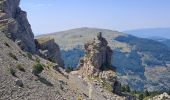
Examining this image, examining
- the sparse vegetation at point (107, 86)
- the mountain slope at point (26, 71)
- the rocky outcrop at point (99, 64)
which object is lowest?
the sparse vegetation at point (107, 86)

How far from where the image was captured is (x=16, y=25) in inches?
3976

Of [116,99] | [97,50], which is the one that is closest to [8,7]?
[97,50]

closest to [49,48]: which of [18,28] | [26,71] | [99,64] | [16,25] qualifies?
[99,64]

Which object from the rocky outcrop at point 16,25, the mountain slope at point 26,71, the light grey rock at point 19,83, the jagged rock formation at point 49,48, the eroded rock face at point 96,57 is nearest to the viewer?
the mountain slope at point 26,71

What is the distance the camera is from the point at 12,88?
63188 millimetres

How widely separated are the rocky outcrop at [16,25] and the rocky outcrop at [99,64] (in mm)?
16803

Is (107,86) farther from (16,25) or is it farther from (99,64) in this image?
(16,25)

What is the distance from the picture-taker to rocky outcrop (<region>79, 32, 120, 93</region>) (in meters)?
109

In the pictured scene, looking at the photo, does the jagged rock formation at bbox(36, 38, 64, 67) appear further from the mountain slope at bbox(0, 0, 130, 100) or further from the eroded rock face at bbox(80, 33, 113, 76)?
the eroded rock face at bbox(80, 33, 113, 76)

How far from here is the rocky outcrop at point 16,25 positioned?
98.3 meters

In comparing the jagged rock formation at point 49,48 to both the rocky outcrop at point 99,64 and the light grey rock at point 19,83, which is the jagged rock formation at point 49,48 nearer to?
the rocky outcrop at point 99,64

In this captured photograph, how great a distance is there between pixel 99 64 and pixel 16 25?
2723 centimetres

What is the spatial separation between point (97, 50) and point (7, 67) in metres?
53.0

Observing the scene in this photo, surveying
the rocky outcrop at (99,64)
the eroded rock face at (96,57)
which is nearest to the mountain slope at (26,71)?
the rocky outcrop at (99,64)
